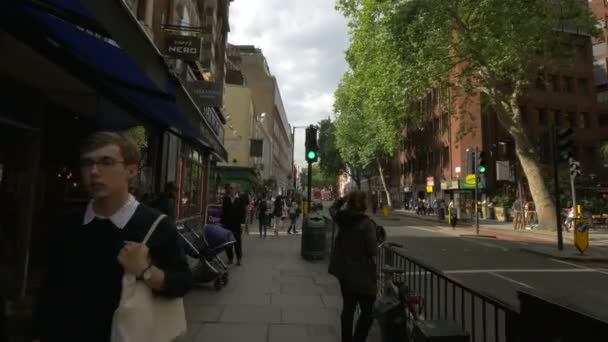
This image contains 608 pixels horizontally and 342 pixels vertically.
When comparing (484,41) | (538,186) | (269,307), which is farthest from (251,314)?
(538,186)

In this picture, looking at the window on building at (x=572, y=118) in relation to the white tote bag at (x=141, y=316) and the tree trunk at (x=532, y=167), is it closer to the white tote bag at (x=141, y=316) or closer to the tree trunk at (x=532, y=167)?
the tree trunk at (x=532, y=167)

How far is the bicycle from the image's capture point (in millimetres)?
3434

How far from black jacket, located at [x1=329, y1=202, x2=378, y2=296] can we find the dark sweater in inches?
97.1

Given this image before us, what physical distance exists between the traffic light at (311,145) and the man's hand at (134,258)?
8787mm

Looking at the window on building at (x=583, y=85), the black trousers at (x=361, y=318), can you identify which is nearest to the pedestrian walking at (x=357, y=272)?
the black trousers at (x=361, y=318)

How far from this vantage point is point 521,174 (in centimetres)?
3141

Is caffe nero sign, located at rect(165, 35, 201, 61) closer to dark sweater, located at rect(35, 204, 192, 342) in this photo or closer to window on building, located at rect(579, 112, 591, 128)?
dark sweater, located at rect(35, 204, 192, 342)

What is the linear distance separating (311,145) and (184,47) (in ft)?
14.4

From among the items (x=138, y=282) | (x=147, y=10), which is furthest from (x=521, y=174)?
(x=138, y=282)

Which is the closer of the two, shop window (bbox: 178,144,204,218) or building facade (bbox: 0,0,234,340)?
building facade (bbox: 0,0,234,340)

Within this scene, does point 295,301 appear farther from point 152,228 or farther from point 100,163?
point 100,163

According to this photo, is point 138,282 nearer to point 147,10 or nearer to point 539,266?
point 147,10

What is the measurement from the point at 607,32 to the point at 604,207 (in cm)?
2878

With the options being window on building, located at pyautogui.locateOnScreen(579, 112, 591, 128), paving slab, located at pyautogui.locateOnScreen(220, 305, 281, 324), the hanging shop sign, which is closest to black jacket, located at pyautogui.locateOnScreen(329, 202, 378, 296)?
paving slab, located at pyautogui.locateOnScreen(220, 305, 281, 324)
